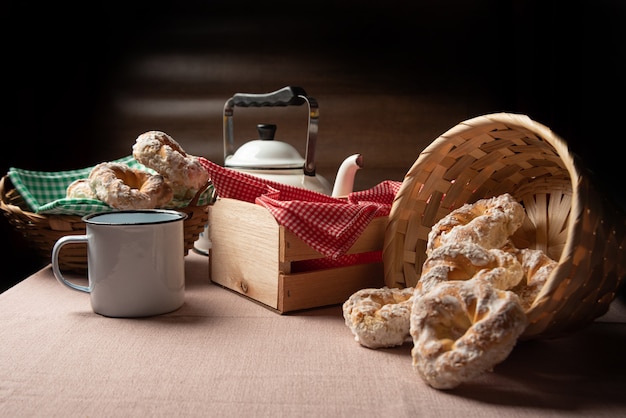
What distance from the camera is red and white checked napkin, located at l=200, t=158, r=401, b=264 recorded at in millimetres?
836

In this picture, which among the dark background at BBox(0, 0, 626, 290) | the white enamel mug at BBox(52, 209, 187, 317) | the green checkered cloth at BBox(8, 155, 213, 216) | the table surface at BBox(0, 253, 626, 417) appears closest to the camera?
the table surface at BBox(0, 253, 626, 417)

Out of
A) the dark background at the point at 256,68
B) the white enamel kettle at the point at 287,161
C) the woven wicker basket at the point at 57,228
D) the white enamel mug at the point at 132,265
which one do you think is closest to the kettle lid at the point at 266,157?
the white enamel kettle at the point at 287,161

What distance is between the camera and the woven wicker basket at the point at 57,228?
1.00 metres

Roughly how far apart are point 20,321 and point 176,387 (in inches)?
13.4

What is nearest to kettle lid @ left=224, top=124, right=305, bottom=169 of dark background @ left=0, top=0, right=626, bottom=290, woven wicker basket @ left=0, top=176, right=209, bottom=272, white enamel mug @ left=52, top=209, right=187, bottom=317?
woven wicker basket @ left=0, top=176, right=209, bottom=272

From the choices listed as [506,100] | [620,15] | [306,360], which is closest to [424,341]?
[306,360]

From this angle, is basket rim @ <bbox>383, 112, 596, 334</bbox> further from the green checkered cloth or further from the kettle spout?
the green checkered cloth

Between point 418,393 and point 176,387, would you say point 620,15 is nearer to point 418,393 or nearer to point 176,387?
point 418,393

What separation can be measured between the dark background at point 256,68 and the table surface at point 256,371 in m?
0.76

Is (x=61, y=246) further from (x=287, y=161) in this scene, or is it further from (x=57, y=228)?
(x=287, y=161)

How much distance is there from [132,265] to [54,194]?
0.46 metres

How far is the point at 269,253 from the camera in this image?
2.87 feet

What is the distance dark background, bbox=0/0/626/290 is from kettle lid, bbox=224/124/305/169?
1.46 ft

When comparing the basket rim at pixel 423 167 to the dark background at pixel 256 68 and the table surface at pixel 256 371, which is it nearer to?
the table surface at pixel 256 371
